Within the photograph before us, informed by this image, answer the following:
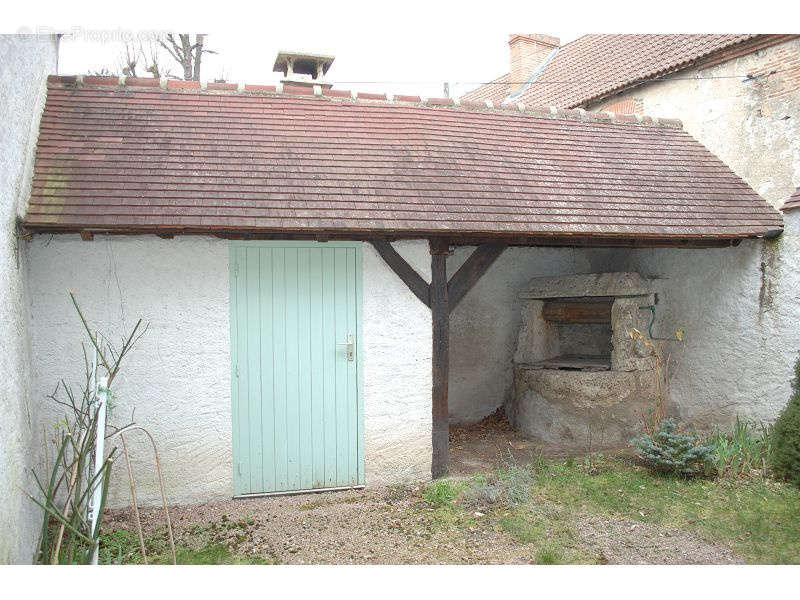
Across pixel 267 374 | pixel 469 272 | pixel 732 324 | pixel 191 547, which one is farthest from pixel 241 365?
pixel 732 324

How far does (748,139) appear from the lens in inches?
309

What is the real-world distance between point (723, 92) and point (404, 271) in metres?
5.18

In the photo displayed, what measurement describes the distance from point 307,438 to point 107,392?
2.39 metres

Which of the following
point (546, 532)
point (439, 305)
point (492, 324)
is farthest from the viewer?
point (492, 324)

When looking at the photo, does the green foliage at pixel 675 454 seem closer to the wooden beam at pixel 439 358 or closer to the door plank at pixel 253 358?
the wooden beam at pixel 439 358

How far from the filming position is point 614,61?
450 inches

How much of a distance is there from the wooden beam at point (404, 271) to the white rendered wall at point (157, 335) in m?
1.51

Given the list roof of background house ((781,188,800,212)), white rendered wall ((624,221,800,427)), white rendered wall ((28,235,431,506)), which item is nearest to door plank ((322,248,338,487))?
white rendered wall ((28,235,431,506))

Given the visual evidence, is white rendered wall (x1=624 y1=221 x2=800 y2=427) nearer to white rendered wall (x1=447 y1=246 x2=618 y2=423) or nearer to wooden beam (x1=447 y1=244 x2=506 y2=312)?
white rendered wall (x1=447 y1=246 x2=618 y2=423)

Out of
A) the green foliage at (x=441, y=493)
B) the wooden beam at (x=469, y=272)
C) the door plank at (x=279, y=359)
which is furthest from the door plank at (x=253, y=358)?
the wooden beam at (x=469, y=272)

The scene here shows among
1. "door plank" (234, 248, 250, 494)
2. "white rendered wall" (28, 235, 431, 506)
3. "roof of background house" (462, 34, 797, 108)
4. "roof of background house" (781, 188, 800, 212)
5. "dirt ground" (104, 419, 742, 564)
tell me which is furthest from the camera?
"roof of background house" (462, 34, 797, 108)

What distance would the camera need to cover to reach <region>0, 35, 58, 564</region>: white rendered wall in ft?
13.8

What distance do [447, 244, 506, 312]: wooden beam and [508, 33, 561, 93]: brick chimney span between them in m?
9.25

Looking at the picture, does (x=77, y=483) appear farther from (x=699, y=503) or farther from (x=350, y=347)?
(x=699, y=503)
